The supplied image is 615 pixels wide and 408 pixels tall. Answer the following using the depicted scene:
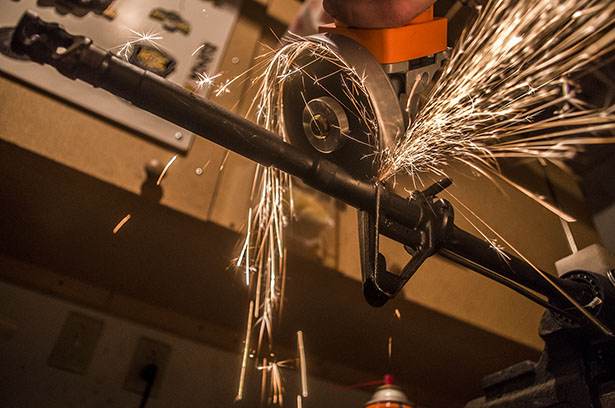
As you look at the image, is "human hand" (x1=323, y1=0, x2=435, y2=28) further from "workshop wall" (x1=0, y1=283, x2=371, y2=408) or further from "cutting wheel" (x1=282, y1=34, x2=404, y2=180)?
"workshop wall" (x1=0, y1=283, x2=371, y2=408)

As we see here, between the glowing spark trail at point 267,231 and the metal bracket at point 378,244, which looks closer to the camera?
the metal bracket at point 378,244

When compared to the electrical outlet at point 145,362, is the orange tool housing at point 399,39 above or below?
above

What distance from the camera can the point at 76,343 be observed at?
1233 mm

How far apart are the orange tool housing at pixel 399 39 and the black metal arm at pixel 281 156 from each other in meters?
0.33

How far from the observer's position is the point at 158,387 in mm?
1282

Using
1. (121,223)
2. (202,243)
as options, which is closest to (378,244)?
(202,243)

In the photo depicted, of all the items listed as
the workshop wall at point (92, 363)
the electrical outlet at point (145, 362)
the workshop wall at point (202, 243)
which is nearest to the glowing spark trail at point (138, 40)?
the workshop wall at point (202, 243)

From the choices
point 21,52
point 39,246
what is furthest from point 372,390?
point 21,52

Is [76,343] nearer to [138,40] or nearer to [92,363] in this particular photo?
[92,363]

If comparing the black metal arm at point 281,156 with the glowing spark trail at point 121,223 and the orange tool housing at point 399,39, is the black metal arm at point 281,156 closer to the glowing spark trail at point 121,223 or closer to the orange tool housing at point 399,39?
the orange tool housing at point 399,39

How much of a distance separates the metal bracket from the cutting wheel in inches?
3.4

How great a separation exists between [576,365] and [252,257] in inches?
31.5

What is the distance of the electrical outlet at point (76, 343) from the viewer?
47.3 inches

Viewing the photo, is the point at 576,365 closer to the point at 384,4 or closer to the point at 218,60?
the point at 384,4
